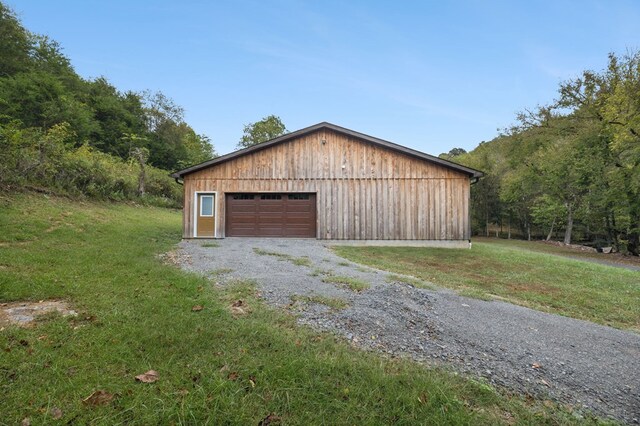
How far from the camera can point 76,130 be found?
2675cm

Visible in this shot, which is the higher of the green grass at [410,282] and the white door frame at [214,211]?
the white door frame at [214,211]

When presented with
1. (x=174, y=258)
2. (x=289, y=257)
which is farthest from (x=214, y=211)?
(x=289, y=257)

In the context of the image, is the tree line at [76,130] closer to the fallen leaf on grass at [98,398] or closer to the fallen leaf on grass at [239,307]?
the fallen leaf on grass at [239,307]

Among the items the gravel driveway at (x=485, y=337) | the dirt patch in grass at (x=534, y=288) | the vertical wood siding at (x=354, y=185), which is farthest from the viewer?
the vertical wood siding at (x=354, y=185)

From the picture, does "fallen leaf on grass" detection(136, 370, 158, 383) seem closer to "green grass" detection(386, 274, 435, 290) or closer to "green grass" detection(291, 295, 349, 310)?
"green grass" detection(291, 295, 349, 310)

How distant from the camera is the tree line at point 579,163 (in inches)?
678

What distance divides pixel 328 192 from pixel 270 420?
1209 cm

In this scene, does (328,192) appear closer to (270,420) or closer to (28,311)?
(28,311)

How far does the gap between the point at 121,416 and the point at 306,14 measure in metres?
15.9

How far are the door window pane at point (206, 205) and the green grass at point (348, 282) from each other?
362 inches

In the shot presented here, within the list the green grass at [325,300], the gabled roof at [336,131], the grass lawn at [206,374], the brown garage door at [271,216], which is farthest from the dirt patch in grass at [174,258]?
the gabled roof at [336,131]

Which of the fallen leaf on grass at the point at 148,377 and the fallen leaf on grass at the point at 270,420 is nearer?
the fallen leaf on grass at the point at 270,420

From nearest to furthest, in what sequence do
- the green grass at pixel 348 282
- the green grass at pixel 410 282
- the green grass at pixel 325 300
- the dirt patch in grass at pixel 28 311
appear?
the dirt patch in grass at pixel 28 311, the green grass at pixel 325 300, the green grass at pixel 348 282, the green grass at pixel 410 282

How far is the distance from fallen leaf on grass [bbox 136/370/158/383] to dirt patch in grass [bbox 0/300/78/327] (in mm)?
1891
